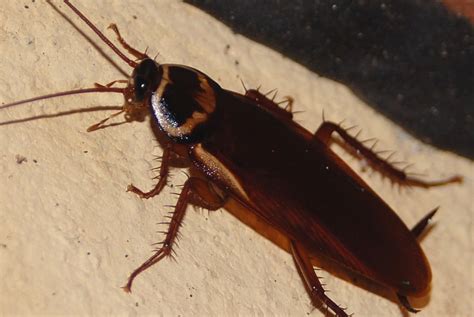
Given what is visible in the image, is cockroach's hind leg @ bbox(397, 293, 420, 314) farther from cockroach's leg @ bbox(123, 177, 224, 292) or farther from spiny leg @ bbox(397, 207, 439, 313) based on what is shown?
cockroach's leg @ bbox(123, 177, 224, 292)

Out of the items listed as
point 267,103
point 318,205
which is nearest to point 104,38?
point 267,103

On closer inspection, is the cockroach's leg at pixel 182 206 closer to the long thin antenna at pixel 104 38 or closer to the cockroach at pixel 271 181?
the cockroach at pixel 271 181

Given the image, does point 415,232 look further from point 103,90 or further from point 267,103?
point 103,90

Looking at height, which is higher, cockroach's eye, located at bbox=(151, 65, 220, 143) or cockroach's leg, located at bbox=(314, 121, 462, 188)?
cockroach's leg, located at bbox=(314, 121, 462, 188)

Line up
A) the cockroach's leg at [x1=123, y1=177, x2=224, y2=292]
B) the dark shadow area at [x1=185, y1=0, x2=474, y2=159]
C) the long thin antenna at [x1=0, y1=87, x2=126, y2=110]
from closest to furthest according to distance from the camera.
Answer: the long thin antenna at [x1=0, y1=87, x2=126, y2=110], the cockroach's leg at [x1=123, y1=177, x2=224, y2=292], the dark shadow area at [x1=185, y1=0, x2=474, y2=159]

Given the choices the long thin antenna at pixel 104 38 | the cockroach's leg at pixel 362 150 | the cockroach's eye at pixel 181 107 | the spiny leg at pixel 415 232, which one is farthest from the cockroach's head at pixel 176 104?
the spiny leg at pixel 415 232

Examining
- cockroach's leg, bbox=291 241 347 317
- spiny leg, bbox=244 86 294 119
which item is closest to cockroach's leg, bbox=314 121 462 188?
spiny leg, bbox=244 86 294 119

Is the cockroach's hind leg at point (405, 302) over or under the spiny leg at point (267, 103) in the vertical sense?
under
